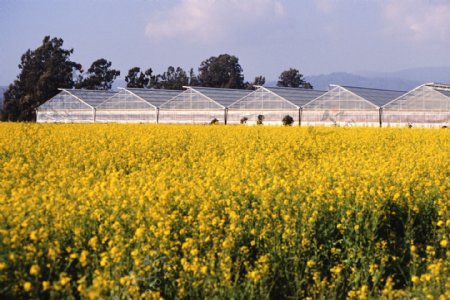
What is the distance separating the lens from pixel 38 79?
70438 mm

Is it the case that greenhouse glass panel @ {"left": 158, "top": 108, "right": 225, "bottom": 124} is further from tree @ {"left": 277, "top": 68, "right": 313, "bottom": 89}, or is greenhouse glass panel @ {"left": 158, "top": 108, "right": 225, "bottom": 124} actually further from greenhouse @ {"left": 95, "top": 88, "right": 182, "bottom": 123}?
tree @ {"left": 277, "top": 68, "right": 313, "bottom": 89}

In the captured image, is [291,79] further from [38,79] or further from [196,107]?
[196,107]

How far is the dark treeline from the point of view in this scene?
6538cm

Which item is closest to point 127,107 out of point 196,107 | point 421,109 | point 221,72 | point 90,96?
point 90,96

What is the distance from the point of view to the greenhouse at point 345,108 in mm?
39062

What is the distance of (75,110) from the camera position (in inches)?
2037

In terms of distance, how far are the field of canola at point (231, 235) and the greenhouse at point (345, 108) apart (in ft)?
96.2

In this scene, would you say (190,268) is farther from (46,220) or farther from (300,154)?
(300,154)

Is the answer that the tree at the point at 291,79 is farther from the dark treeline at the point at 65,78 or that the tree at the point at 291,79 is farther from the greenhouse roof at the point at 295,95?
the greenhouse roof at the point at 295,95

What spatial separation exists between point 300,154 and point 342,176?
520cm

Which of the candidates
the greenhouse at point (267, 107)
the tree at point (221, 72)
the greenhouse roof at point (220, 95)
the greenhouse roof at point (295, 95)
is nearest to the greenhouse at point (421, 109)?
the greenhouse at point (267, 107)

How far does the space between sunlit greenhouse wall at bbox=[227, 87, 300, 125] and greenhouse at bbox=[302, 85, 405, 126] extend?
3.90ft

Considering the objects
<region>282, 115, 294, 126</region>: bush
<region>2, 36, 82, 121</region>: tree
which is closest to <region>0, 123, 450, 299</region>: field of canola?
<region>282, 115, 294, 126</region>: bush

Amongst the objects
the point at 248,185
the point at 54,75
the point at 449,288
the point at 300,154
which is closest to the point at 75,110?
the point at 54,75
